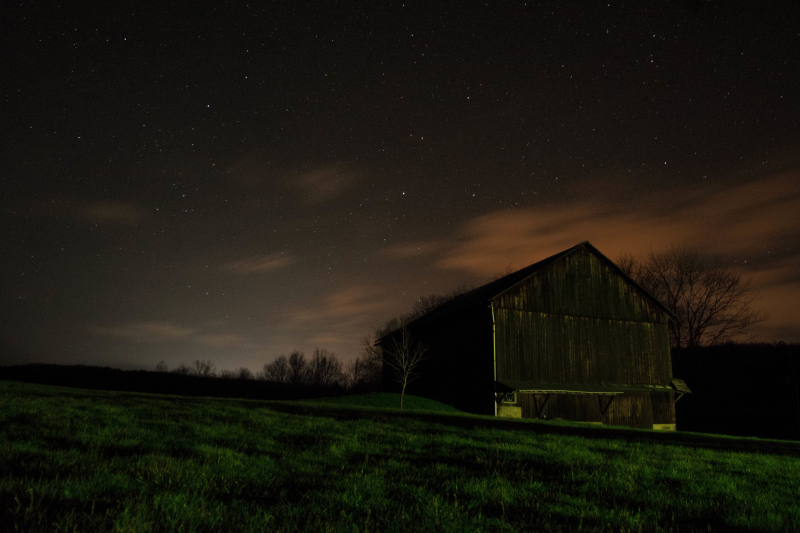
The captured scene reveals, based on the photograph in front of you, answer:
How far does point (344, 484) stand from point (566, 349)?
29.0 metres

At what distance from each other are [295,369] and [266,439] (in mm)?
132946

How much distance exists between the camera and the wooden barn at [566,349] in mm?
30141

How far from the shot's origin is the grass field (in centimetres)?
376

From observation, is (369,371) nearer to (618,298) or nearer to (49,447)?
(618,298)

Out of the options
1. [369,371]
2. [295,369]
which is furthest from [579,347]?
[295,369]

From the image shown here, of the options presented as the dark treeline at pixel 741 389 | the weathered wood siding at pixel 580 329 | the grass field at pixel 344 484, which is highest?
the weathered wood siding at pixel 580 329

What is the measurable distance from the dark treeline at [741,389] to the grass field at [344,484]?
49192 millimetres

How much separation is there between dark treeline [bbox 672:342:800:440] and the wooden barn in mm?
20978

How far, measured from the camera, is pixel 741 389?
53.1 meters

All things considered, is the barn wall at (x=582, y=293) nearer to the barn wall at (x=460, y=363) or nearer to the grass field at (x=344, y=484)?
the barn wall at (x=460, y=363)

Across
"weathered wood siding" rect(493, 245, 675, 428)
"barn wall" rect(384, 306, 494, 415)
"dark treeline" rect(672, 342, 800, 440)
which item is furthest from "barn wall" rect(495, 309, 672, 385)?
"dark treeline" rect(672, 342, 800, 440)

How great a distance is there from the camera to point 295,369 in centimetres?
13538

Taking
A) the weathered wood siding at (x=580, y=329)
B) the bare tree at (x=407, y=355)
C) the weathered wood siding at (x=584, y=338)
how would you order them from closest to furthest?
the weathered wood siding at (x=584, y=338) → the weathered wood siding at (x=580, y=329) → the bare tree at (x=407, y=355)

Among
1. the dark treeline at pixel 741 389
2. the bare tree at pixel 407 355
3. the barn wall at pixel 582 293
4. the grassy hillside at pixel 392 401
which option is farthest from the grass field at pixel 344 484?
the dark treeline at pixel 741 389
